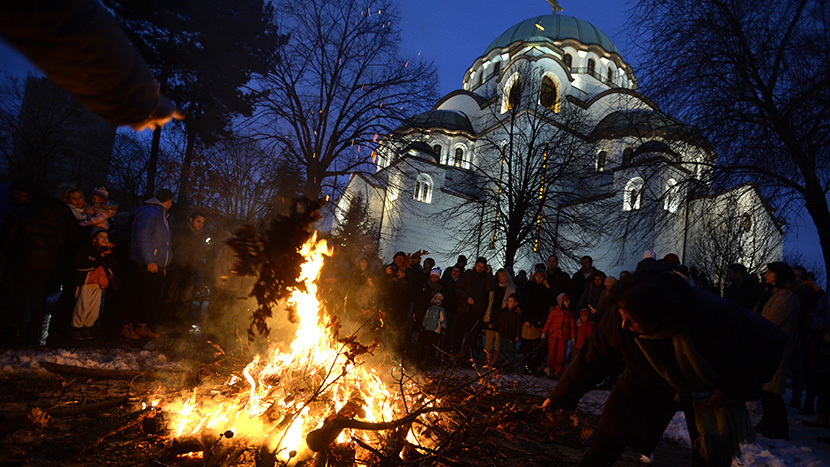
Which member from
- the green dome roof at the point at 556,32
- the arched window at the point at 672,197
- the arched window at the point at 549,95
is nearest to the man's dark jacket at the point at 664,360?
the arched window at the point at 672,197

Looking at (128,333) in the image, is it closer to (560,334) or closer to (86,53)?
(86,53)

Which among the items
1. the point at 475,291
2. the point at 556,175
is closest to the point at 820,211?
the point at 475,291

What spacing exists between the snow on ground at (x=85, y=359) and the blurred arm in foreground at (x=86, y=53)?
4.30 meters

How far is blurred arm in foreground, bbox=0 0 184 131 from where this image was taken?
1.29 meters

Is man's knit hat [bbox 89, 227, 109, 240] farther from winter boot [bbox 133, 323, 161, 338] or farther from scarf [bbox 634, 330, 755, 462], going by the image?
scarf [bbox 634, 330, 755, 462]

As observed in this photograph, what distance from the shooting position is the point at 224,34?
1295 centimetres

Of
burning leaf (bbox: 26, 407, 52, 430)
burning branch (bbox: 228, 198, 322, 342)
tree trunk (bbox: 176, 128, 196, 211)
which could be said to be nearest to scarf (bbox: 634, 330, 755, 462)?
burning branch (bbox: 228, 198, 322, 342)

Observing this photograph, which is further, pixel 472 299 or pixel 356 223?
pixel 356 223

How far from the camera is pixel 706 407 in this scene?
270 centimetres

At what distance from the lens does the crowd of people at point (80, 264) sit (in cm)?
554

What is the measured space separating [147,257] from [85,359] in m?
1.91

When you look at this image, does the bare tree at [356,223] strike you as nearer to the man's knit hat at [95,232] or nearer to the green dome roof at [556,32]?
the green dome roof at [556,32]

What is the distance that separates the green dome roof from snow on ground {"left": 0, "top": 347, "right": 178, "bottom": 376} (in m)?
41.8

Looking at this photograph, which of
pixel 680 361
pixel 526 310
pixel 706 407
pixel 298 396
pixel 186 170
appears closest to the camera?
pixel 680 361
